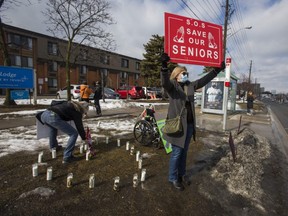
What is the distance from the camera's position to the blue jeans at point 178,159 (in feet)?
10.7

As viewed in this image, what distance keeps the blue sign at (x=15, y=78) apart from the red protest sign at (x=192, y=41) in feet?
34.9

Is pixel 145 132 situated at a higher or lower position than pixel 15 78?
lower

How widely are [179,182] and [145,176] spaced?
623 millimetres

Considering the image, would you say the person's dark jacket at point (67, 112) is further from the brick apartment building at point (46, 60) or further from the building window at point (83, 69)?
the building window at point (83, 69)

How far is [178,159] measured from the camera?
330cm

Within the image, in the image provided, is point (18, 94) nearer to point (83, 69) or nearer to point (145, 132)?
point (145, 132)

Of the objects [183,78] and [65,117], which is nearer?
[183,78]

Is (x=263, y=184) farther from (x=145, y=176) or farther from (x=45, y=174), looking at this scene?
(x=45, y=174)

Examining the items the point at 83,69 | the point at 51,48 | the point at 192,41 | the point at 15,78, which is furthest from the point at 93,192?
the point at 83,69

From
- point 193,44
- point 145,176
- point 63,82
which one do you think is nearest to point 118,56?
point 63,82

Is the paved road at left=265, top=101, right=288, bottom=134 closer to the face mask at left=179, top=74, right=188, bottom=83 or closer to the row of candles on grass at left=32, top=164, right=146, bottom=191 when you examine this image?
the face mask at left=179, top=74, right=188, bottom=83

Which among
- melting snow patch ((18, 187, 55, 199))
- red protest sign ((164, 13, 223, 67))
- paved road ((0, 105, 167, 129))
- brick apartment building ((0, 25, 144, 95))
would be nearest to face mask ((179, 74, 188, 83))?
melting snow patch ((18, 187, 55, 199))

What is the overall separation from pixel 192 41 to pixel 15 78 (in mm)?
11209

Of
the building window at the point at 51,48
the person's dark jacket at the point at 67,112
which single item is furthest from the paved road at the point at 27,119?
the building window at the point at 51,48
